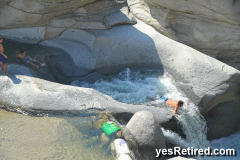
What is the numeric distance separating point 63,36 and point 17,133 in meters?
3.51

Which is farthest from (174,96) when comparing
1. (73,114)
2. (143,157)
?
(73,114)

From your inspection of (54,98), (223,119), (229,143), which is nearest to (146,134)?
(54,98)

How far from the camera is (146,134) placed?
14.6ft

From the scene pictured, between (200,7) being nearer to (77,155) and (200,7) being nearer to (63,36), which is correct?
(63,36)

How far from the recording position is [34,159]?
382 cm

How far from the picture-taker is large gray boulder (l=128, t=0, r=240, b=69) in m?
8.59

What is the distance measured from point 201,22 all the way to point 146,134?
18.7ft

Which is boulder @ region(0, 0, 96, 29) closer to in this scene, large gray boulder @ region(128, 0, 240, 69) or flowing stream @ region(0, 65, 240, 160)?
flowing stream @ region(0, 65, 240, 160)

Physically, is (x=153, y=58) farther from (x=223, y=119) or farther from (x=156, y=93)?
(x=223, y=119)

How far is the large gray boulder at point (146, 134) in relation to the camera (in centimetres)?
443

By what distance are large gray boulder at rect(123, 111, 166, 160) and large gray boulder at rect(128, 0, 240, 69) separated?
16.7 feet

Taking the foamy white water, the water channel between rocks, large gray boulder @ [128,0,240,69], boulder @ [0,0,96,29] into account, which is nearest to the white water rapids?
the water channel between rocks

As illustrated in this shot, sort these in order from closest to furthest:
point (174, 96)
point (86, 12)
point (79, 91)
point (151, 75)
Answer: point (79, 91) < point (174, 96) < point (151, 75) < point (86, 12)

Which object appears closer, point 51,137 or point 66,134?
point 51,137
